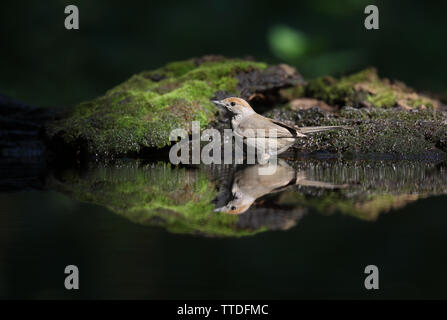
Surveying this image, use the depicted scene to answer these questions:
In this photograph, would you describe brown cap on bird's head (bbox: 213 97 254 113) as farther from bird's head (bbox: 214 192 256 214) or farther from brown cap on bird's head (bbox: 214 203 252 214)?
brown cap on bird's head (bbox: 214 203 252 214)

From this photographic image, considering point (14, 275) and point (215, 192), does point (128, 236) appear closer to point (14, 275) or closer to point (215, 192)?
point (14, 275)

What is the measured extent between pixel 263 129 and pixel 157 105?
2.04 m

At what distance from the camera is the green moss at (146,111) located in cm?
742

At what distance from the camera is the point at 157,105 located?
26.1ft

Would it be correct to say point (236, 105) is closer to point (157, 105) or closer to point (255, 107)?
point (157, 105)

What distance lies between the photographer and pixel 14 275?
8.71 ft

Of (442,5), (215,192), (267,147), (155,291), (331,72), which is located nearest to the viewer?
(155,291)

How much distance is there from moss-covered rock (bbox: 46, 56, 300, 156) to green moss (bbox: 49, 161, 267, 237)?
2.42 ft

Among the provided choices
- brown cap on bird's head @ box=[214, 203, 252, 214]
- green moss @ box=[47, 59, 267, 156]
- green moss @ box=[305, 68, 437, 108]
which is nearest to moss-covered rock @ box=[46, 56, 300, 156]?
green moss @ box=[47, 59, 267, 156]

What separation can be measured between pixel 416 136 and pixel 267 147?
1.95 metres

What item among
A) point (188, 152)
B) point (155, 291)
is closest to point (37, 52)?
point (188, 152)

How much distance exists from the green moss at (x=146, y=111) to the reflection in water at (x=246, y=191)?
0.90 metres

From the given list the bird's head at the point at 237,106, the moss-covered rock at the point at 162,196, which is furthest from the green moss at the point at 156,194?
the bird's head at the point at 237,106

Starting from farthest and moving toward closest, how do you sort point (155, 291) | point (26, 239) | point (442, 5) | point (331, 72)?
point (442, 5), point (331, 72), point (26, 239), point (155, 291)
